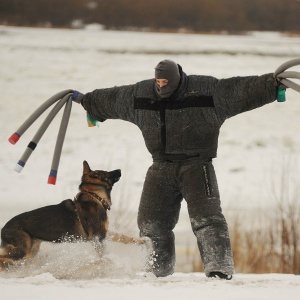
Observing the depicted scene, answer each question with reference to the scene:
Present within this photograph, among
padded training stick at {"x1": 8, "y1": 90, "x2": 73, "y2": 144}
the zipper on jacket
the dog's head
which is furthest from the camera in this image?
padded training stick at {"x1": 8, "y1": 90, "x2": 73, "y2": 144}

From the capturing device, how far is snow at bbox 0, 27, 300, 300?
509 centimetres

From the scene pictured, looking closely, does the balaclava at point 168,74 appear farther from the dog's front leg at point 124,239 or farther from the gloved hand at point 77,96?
the dog's front leg at point 124,239

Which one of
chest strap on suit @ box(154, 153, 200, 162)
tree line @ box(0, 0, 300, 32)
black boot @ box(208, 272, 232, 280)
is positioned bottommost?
black boot @ box(208, 272, 232, 280)

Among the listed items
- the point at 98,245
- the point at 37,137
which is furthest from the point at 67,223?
the point at 37,137

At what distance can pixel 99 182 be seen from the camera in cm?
562

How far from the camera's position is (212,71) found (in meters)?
16.2

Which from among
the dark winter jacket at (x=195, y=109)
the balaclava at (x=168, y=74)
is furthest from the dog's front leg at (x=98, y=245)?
the balaclava at (x=168, y=74)

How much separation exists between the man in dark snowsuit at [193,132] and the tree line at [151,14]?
13.5m

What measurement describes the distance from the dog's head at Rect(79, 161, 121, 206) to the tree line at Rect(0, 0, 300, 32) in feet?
44.0

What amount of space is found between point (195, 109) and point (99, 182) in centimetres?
79

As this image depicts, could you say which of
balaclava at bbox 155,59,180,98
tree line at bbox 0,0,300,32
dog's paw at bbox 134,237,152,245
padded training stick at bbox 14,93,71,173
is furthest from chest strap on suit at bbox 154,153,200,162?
tree line at bbox 0,0,300,32

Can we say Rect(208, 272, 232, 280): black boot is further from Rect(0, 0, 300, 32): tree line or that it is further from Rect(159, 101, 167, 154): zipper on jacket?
Rect(0, 0, 300, 32): tree line

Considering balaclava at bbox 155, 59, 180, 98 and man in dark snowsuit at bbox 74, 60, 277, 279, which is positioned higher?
balaclava at bbox 155, 59, 180, 98

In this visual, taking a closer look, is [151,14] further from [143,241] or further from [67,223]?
[67,223]
